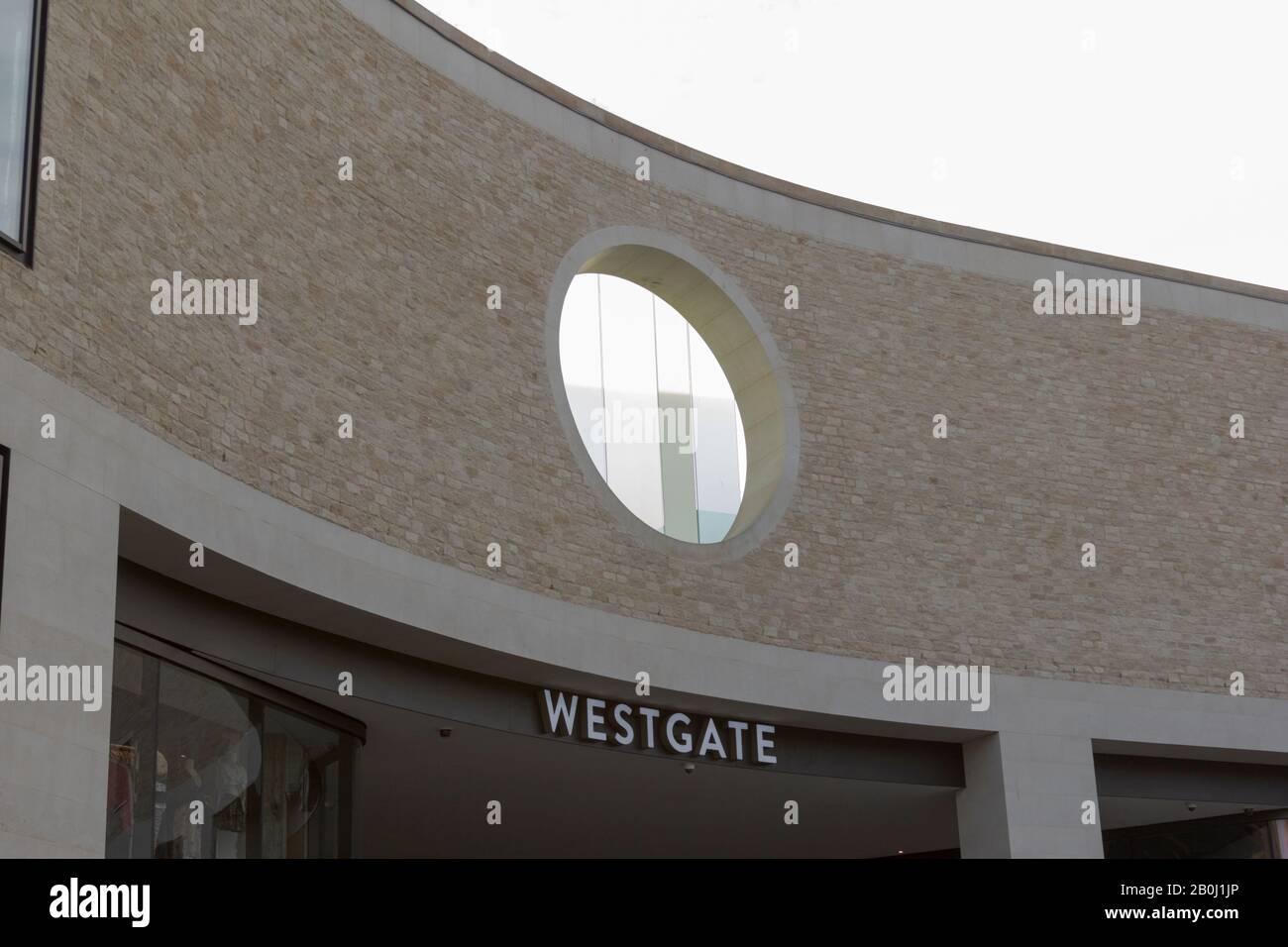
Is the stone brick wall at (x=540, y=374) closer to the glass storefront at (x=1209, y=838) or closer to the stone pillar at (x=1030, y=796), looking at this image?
the stone pillar at (x=1030, y=796)

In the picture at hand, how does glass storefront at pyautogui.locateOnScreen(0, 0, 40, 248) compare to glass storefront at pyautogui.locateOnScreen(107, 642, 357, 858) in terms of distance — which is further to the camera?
glass storefront at pyautogui.locateOnScreen(107, 642, 357, 858)

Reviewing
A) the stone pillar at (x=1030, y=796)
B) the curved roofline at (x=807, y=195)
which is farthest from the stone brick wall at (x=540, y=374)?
the stone pillar at (x=1030, y=796)

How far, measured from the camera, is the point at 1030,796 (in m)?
19.0

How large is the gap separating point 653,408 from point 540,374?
3.37 m

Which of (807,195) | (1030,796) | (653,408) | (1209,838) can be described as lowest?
(1209,838)

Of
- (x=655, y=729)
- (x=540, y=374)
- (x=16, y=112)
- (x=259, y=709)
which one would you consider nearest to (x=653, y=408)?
(x=540, y=374)

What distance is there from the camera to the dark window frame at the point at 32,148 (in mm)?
10844

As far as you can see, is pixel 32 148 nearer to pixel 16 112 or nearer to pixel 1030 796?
pixel 16 112

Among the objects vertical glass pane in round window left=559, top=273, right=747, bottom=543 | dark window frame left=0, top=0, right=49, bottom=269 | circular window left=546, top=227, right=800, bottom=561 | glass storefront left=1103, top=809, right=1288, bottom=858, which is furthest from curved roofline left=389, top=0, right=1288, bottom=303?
glass storefront left=1103, top=809, right=1288, bottom=858

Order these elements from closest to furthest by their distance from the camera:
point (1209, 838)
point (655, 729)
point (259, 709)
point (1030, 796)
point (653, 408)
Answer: point (259, 709) < point (655, 729) < point (1030, 796) < point (653, 408) < point (1209, 838)

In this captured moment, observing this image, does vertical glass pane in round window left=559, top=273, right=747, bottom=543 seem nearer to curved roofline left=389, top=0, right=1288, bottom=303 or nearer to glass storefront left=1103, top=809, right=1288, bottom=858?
curved roofline left=389, top=0, right=1288, bottom=303

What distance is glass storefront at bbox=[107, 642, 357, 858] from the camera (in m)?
11.7

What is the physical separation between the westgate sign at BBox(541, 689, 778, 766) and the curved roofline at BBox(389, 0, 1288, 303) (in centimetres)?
669
